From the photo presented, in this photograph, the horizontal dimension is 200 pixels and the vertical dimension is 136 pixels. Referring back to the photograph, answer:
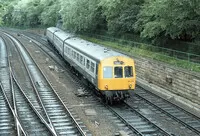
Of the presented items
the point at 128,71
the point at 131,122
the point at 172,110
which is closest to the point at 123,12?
the point at 128,71

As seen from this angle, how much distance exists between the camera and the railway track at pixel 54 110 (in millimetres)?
16047

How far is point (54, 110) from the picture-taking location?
63.4 feet

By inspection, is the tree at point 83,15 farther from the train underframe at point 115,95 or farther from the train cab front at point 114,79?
the train underframe at point 115,95

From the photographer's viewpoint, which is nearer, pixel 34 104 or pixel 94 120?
pixel 94 120

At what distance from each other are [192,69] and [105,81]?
17.4 feet

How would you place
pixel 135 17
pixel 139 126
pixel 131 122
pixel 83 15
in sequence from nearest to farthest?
pixel 139 126
pixel 131 122
pixel 135 17
pixel 83 15

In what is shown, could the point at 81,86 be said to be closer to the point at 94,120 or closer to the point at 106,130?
the point at 94,120

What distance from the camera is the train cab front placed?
19.7 metres

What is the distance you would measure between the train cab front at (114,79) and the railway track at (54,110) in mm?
2490

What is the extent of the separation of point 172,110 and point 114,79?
3.52 metres

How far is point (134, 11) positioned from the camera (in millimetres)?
32875

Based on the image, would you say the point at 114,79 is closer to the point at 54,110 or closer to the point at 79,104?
the point at 79,104

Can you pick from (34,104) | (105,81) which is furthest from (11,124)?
(105,81)

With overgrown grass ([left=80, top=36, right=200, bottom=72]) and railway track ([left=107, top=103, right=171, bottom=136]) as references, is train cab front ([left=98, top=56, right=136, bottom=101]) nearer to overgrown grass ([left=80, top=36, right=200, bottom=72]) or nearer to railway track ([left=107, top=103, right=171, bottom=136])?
railway track ([left=107, top=103, right=171, bottom=136])
